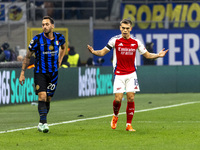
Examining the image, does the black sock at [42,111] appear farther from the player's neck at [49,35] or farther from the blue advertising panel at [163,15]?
the blue advertising panel at [163,15]

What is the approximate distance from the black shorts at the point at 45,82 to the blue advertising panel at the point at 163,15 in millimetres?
16996

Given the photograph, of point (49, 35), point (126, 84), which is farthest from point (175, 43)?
point (49, 35)

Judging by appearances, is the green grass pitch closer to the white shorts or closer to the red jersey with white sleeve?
the white shorts

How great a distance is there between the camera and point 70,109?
18.1 m

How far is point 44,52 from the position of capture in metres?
11.6

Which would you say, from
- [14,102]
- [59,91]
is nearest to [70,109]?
[14,102]

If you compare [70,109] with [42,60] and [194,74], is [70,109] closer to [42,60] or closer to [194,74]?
[42,60]

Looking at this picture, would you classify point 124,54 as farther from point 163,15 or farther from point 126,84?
point 163,15

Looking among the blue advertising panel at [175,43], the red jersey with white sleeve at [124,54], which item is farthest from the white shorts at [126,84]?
the blue advertising panel at [175,43]

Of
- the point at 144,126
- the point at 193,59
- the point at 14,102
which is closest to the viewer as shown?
the point at 144,126

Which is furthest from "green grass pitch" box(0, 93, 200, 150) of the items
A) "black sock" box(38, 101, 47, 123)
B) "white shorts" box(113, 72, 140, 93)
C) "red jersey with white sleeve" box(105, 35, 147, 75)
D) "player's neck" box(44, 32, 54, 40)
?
"player's neck" box(44, 32, 54, 40)

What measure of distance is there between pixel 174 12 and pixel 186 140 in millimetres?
19318

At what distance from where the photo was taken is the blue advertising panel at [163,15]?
94.3 feet

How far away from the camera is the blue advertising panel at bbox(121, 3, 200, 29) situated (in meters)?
28.7
